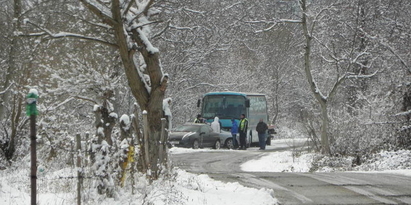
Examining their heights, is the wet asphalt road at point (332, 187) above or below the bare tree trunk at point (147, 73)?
below

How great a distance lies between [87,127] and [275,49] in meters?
35.2

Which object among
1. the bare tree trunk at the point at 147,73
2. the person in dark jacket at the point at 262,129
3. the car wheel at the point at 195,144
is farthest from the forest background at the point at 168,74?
the person in dark jacket at the point at 262,129

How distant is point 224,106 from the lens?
1446 inches

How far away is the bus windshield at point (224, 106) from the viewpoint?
36.7 metres

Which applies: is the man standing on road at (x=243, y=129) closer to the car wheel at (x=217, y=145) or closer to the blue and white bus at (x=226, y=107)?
the car wheel at (x=217, y=145)

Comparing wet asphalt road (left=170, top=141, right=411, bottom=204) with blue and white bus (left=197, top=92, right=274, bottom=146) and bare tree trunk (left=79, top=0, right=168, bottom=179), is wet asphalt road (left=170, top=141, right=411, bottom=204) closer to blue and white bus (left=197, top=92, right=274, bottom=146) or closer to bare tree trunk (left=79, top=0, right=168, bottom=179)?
bare tree trunk (left=79, top=0, right=168, bottom=179)

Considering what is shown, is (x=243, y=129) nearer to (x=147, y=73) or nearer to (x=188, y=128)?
(x=188, y=128)

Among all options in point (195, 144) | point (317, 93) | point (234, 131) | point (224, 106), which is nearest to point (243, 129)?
point (234, 131)

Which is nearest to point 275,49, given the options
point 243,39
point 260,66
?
point 260,66

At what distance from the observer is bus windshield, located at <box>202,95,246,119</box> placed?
36.7 metres

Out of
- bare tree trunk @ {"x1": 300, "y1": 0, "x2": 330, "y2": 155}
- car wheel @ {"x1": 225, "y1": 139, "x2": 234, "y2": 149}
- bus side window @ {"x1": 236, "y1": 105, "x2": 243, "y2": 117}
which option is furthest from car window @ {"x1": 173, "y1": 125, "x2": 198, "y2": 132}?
bare tree trunk @ {"x1": 300, "y1": 0, "x2": 330, "y2": 155}

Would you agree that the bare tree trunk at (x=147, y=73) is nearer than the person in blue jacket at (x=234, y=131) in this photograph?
Yes

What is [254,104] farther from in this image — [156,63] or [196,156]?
[156,63]

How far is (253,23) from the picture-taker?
2467cm
